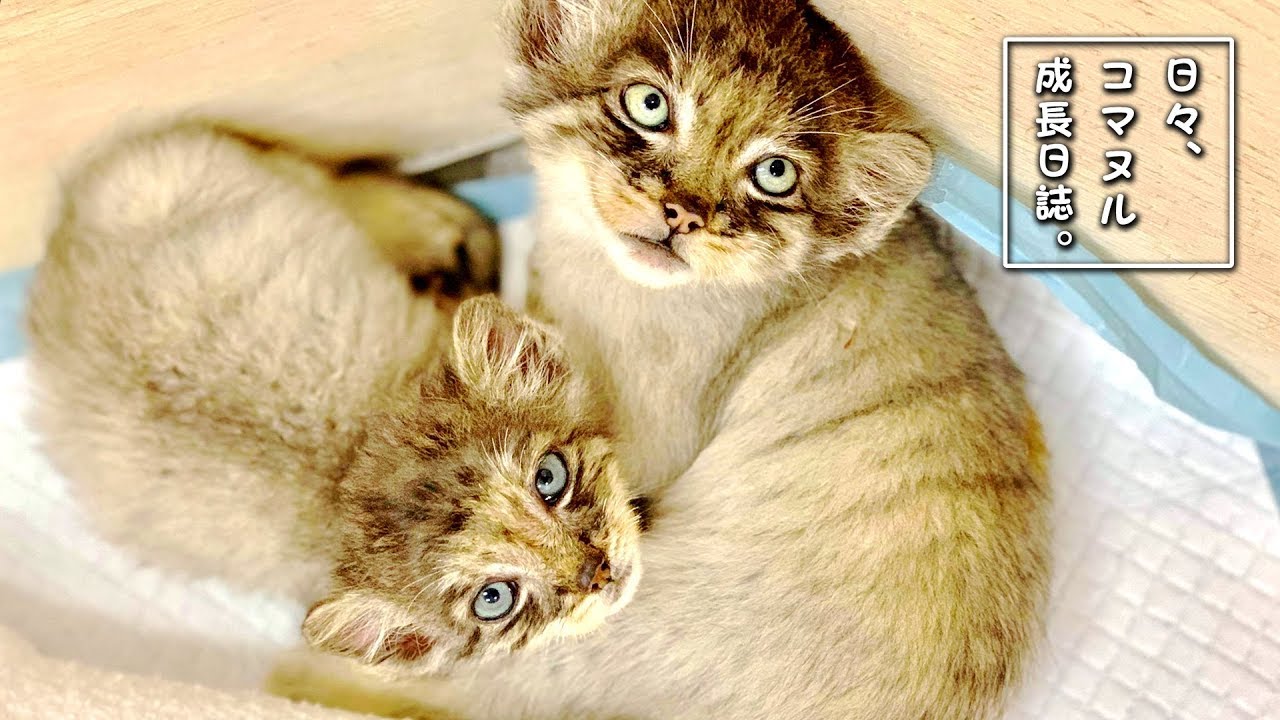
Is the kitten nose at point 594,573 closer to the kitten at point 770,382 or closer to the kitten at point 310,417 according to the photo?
the kitten at point 310,417

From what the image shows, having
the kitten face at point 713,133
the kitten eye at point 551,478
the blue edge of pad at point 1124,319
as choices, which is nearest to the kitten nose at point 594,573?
the kitten eye at point 551,478

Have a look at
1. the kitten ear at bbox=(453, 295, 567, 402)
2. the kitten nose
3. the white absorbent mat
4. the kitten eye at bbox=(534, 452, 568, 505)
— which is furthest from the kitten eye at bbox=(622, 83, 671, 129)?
the white absorbent mat

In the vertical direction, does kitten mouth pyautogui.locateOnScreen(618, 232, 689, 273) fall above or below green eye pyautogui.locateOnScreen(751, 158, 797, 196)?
below

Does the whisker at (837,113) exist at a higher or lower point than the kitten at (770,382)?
higher

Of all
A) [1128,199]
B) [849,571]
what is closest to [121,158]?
[849,571]

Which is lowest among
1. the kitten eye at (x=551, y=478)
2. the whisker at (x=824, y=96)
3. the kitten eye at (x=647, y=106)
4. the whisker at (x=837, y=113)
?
the kitten eye at (x=551, y=478)

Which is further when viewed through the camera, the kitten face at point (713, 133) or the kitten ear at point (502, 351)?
the kitten ear at point (502, 351)

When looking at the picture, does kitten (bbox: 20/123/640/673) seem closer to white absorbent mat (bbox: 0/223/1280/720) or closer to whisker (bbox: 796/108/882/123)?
white absorbent mat (bbox: 0/223/1280/720)
